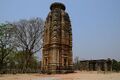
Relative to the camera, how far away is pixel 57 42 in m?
31.7

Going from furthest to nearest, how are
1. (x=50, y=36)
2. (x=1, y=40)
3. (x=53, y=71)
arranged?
(x=1, y=40), (x=50, y=36), (x=53, y=71)

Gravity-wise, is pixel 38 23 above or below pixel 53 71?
above

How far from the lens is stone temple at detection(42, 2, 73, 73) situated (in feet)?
102

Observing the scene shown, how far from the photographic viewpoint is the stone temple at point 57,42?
3116 centimetres

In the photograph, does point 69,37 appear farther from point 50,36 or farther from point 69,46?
point 50,36

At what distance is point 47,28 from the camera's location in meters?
34.3

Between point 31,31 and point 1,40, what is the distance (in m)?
6.71

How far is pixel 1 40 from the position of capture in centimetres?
3859

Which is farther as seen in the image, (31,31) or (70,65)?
(31,31)

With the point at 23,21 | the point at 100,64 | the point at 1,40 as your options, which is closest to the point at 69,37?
the point at 23,21

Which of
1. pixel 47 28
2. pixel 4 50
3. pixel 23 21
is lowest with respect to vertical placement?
pixel 4 50

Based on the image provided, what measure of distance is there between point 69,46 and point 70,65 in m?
3.66

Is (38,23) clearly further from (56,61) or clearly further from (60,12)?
(56,61)

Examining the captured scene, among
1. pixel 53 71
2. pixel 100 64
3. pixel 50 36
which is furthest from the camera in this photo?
pixel 100 64
